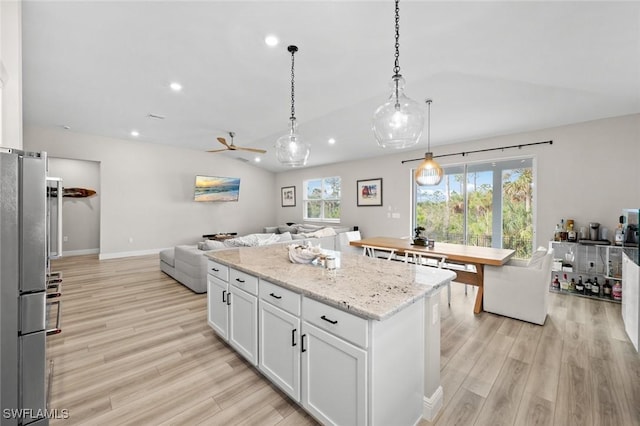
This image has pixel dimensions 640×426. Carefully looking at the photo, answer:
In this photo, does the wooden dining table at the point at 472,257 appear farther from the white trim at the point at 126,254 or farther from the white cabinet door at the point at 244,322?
the white trim at the point at 126,254

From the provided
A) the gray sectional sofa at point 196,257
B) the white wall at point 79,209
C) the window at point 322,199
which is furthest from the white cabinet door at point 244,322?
the white wall at point 79,209

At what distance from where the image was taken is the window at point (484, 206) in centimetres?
466

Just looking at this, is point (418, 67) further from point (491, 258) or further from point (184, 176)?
point (184, 176)

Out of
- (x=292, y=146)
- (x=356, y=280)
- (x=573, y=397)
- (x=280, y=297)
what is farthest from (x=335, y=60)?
(x=573, y=397)

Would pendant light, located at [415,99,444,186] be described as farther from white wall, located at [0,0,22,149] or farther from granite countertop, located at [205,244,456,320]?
white wall, located at [0,0,22,149]

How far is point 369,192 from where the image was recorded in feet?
22.6

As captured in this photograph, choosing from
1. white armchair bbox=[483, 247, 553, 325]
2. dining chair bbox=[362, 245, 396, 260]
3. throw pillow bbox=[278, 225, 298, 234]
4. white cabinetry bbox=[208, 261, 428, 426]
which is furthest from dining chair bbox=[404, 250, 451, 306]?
throw pillow bbox=[278, 225, 298, 234]

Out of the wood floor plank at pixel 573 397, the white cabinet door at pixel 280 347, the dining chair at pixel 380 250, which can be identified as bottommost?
the wood floor plank at pixel 573 397

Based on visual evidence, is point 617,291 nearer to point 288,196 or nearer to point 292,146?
point 292,146

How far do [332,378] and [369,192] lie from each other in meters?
5.77

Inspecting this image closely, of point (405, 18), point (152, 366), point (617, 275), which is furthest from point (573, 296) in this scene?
point (152, 366)

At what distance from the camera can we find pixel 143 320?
3.10 meters

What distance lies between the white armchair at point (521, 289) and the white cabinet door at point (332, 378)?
8.86 ft

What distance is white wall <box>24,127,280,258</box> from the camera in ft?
20.0
